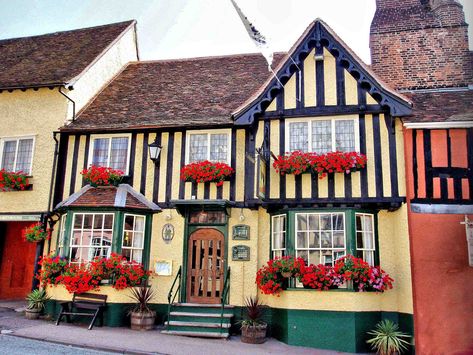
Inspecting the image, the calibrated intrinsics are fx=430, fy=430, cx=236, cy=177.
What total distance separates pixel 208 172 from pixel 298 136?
2.71 m

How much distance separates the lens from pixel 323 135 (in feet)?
38.7

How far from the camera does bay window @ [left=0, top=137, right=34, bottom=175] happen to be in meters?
14.0

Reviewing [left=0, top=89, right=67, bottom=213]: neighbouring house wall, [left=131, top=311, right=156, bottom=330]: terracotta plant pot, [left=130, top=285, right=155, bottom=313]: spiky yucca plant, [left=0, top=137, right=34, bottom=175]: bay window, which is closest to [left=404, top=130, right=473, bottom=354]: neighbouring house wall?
[left=131, top=311, right=156, bottom=330]: terracotta plant pot

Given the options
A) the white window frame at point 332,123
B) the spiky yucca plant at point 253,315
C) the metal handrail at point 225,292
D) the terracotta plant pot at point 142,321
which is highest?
the white window frame at point 332,123

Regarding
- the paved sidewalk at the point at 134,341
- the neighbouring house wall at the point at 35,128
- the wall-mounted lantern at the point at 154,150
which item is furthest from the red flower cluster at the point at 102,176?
the paved sidewalk at the point at 134,341

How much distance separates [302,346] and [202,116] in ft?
22.9

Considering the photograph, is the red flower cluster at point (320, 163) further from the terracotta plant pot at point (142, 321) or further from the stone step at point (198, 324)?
the terracotta plant pot at point (142, 321)

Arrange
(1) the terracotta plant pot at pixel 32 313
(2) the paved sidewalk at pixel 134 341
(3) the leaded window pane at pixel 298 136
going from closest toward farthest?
(2) the paved sidewalk at pixel 134 341 → (3) the leaded window pane at pixel 298 136 → (1) the terracotta plant pot at pixel 32 313

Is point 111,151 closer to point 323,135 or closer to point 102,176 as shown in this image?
point 102,176

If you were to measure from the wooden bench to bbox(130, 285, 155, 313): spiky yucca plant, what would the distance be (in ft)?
2.61

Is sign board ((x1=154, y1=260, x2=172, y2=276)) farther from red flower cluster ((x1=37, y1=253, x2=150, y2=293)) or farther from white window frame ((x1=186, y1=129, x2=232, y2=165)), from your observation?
white window frame ((x1=186, y1=129, x2=232, y2=165))

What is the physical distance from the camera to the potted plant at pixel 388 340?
9742 millimetres

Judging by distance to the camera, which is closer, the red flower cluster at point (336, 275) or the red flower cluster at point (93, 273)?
the red flower cluster at point (336, 275)

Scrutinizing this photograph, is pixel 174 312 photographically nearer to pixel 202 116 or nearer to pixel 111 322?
pixel 111 322
